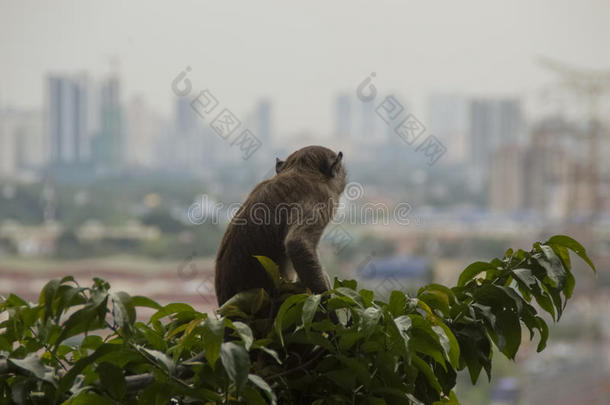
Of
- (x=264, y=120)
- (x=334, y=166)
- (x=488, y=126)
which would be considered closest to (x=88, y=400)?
(x=334, y=166)

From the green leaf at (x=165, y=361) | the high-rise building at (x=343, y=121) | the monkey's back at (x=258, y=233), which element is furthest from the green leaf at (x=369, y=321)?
the high-rise building at (x=343, y=121)

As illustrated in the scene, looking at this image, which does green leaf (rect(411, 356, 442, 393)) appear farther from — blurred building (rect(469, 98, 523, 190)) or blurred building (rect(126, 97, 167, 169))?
blurred building (rect(469, 98, 523, 190))

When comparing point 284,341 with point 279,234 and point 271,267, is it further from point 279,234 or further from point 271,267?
point 279,234

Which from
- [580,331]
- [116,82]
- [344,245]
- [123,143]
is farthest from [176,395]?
[580,331]

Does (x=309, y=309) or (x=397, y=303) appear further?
(x=397, y=303)

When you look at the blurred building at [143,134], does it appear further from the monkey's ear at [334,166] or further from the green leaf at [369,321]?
the green leaf at [369,321]

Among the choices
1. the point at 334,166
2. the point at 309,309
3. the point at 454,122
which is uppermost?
the point at 454,122
